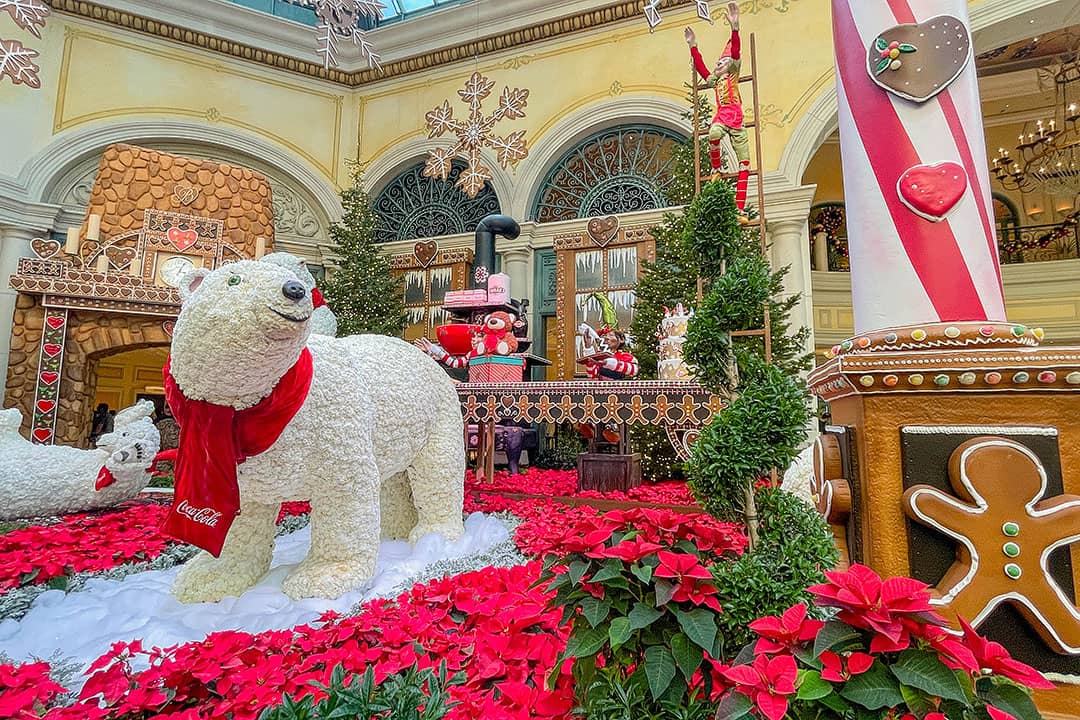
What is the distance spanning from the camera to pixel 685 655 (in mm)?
909

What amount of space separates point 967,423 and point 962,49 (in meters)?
0.91

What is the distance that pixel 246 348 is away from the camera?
1671 mm

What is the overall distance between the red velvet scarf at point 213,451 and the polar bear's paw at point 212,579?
0.86 ft

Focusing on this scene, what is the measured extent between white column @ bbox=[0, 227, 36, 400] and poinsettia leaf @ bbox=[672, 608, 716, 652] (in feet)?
27.6

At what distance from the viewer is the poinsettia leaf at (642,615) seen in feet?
2.95

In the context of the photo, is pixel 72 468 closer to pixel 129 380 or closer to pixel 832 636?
pixel 832 636

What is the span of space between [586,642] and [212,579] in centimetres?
170

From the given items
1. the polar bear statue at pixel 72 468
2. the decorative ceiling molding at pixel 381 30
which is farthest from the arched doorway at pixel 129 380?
the polar bear statue at pixel 72 468

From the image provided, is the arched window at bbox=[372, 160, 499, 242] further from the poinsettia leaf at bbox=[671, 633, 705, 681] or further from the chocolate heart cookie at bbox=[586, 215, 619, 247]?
the poinsettia leaf at bbox=[671, 633, 705, 681]

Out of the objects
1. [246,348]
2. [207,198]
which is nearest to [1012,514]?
[246,348]

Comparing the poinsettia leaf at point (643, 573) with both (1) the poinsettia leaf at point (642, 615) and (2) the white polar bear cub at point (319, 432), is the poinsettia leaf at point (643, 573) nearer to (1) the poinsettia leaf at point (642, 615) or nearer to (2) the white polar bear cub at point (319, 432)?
(1) the poinsettia leaf at point (642, 615)

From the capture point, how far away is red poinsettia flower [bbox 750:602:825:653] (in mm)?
750

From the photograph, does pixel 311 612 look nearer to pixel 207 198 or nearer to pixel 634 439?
→ pixel 634 439

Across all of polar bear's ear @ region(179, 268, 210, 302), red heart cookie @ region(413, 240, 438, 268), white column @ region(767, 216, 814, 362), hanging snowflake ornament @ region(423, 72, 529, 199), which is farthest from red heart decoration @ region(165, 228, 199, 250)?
white column @ region(767, 216, 814, 362)
